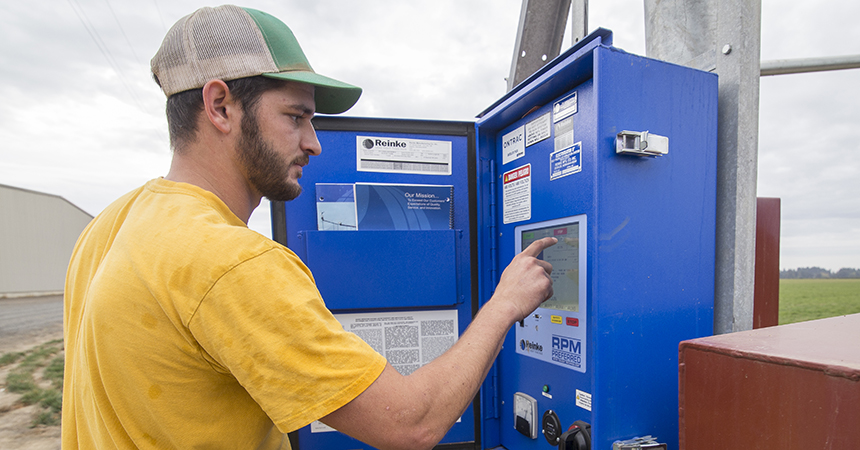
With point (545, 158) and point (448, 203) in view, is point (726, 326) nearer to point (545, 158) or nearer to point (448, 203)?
point (545, 158)

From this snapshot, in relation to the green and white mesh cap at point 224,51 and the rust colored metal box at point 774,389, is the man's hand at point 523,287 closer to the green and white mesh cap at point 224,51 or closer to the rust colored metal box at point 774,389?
the rust colored metal box at point 774,389

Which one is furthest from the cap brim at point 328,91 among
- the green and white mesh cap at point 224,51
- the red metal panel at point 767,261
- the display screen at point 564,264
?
the red metal panel at point 767,261

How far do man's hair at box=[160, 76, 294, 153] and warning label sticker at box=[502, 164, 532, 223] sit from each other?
0.96 m

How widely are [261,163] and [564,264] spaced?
982mm

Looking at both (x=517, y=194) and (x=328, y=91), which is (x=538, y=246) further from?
(x=328, y=91)

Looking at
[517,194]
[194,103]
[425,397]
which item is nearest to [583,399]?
[425,397]

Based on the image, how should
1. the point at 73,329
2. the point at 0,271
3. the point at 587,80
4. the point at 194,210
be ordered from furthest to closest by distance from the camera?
the point at 0,271 < the point at 587,80 < the point at 73,329 < the point at 194,210

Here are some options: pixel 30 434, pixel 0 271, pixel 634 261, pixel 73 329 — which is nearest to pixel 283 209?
pixel 73 329

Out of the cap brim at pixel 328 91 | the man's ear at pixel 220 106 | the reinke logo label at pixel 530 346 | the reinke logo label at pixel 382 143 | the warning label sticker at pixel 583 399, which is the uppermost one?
the cap brim at pixel 328 91

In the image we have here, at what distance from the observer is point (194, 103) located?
3.20 ft

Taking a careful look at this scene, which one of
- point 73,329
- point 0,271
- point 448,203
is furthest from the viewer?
point 0,271

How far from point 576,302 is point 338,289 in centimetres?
97

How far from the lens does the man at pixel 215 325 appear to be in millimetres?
735

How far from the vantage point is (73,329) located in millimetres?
950
